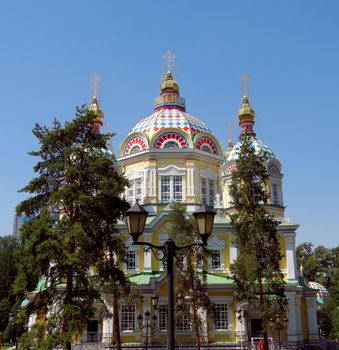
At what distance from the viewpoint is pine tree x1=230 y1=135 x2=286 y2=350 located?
2584 cm

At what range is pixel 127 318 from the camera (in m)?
31.9

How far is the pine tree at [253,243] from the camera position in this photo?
2584cm

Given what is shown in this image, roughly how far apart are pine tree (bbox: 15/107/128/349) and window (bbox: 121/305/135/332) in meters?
10.0

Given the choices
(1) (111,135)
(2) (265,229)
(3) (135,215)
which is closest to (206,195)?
(2) (265,229)

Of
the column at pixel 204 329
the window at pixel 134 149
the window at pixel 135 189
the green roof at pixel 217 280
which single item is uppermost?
the window at pixel 134 149

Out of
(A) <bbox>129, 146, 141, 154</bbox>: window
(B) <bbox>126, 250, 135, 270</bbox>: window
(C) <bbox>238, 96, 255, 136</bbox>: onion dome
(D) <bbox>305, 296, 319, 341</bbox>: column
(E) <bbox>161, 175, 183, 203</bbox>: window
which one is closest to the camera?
(D) <bbox>305, 296, 319, 341</bbox>: column

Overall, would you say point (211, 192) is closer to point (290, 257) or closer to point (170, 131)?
point (170, 131)

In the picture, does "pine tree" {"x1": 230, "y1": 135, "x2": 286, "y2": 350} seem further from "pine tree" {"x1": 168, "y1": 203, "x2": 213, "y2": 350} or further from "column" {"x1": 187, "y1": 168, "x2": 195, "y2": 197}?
"column" {"x1": 187, "y1": 168, "x2": 195, "y2": 197}

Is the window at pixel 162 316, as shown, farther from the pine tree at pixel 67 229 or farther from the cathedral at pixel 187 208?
the pine tree at pixel 67 229

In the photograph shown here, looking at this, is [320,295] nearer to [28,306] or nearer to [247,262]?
[247,262]

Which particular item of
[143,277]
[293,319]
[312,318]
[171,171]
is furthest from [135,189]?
[312,318]

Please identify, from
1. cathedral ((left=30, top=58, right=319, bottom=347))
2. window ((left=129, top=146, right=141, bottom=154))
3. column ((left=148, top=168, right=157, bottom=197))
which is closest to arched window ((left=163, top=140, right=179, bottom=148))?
cathedral ((left=30, top=58, right=319, bottom=347))

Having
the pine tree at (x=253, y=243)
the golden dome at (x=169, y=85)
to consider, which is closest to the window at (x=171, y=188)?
the golden dome at (x=169, y=85)

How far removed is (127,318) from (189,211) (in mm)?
9066
